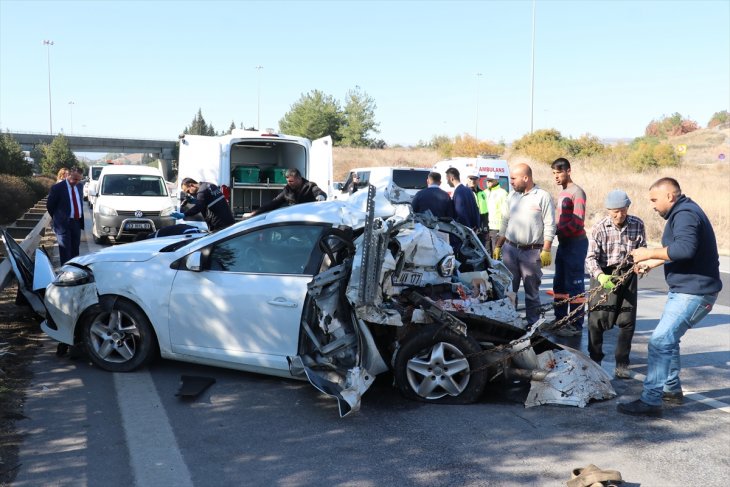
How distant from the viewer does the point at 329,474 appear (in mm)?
4109

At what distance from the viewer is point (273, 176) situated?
555 inches

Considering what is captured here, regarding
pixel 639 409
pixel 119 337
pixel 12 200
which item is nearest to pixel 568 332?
pixel 639 409

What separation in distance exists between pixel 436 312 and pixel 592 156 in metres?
45.3

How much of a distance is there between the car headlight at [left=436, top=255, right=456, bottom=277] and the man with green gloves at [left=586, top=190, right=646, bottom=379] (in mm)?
1420

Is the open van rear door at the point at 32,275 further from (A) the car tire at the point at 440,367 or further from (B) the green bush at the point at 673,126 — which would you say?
(B) the green bush at the point at 673,126

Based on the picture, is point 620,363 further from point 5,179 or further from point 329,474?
point 5,179

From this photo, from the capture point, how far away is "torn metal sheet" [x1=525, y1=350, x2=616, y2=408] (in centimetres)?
541

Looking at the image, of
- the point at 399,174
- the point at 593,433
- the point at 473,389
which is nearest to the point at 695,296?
the point at 593,433

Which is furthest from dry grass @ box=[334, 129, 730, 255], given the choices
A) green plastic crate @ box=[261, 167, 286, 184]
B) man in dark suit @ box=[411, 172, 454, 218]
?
green plastic crate @ box=[261, 167, 286, 184]

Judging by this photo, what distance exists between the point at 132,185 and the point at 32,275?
10.4 m

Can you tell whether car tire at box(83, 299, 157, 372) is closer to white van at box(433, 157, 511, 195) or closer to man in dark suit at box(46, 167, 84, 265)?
man in dark suit at box(46, 167, 84, 265)

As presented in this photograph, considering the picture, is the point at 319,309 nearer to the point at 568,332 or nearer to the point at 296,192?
the point at 568,332

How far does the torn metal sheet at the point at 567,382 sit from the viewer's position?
5.41m

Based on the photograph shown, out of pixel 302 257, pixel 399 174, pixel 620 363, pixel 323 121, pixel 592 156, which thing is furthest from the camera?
pixel 323 121
